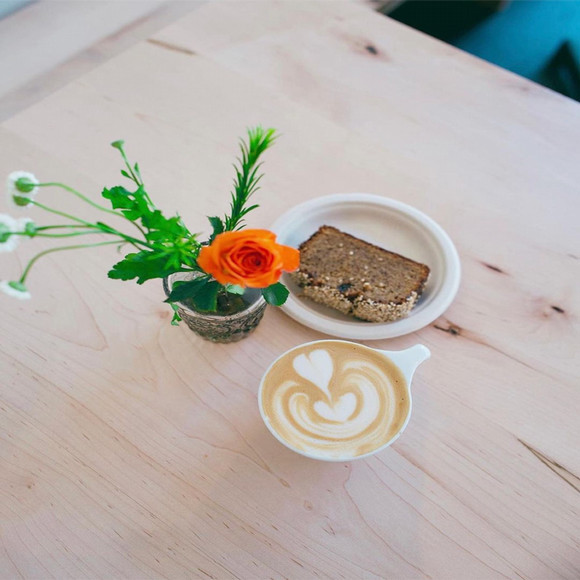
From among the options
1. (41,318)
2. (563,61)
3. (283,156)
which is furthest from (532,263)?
(563,61)

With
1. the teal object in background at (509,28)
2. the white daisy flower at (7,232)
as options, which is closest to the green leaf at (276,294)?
the white daisy flower at (7,232)

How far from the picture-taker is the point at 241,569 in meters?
0.63

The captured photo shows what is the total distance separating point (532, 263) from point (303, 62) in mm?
665

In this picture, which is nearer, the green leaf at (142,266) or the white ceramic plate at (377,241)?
the green leaf at (142,266)

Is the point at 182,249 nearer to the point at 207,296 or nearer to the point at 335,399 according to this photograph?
the point at 207,296

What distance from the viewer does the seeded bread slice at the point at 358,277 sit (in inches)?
31.0

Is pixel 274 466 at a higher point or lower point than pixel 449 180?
lower

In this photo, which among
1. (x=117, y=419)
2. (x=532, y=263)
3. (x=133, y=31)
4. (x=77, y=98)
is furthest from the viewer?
(x=133, y=31)

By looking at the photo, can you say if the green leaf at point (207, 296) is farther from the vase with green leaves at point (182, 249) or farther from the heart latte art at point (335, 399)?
the heart latte art at point (335, 399)

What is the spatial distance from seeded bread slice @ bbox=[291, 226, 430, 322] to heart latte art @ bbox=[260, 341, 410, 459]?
0.39 feet

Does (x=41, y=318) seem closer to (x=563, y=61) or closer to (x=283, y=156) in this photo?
(x=283, y=156)

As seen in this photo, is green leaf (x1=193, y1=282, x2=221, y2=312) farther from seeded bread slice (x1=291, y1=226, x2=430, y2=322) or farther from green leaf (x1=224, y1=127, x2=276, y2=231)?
seeded bread slice (x1=291, y1=226, x2=430, y2=322)

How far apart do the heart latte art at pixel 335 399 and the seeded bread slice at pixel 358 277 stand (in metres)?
0.12

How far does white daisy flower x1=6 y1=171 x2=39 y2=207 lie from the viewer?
0.50 metres
